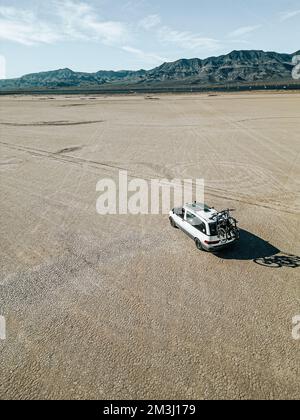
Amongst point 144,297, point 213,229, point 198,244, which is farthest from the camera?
point 198,244

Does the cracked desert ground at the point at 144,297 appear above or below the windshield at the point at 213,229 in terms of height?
below

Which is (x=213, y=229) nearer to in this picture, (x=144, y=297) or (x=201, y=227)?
(x=201, y=227)

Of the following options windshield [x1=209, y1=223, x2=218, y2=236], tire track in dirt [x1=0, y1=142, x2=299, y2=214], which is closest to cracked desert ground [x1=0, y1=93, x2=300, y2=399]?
tire track in dirt [x1=0, y1=142, x2=299, y2=214]

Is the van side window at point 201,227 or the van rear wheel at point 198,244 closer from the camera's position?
the van side window at point 201,227

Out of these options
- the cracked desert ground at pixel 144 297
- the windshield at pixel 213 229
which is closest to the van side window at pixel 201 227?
the windshield at pixel 213 229

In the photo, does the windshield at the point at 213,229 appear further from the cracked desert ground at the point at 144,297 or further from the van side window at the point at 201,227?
the cracked desert ground at the point at 144,297

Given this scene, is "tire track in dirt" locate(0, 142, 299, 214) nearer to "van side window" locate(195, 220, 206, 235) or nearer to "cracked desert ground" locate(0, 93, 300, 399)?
"cracked desert ground" locate(0, 93, 300, 399)

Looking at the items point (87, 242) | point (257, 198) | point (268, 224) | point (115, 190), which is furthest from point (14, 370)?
point (257, 198)

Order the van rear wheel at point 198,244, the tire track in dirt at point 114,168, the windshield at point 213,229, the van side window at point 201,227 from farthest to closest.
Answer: the tire track in dirt at point 114,168
the van rear wheel at point 198,244
the van side window at point 201,227
the windshield at point 213,229

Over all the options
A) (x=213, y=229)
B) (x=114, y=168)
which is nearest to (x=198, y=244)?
(x=213, y=229)
